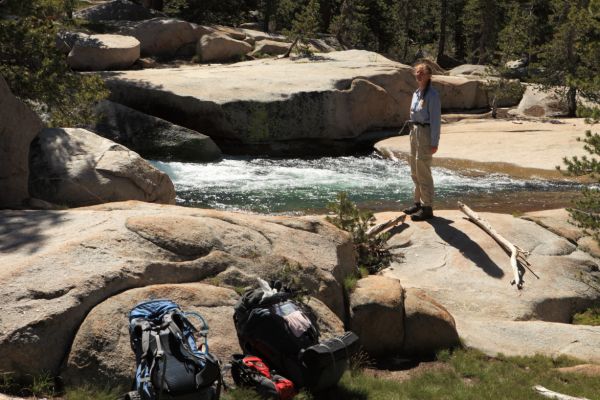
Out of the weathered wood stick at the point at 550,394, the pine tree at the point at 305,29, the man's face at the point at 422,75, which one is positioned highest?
the pine tree at the point at 305,29

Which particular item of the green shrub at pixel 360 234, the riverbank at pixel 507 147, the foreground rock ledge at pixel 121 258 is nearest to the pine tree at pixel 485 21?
the riverbank at pixel 507 147

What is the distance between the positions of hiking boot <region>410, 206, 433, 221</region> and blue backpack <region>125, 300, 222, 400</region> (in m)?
6.44

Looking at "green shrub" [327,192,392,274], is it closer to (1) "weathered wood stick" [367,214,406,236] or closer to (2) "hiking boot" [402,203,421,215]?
(1) "weathered wood stick" [367,214,406,236]

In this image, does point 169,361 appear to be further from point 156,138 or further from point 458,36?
point 458,36

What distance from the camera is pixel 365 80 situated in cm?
2320

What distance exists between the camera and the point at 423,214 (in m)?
10.9

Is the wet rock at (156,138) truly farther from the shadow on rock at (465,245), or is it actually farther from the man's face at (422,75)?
the man's face at (422,75)

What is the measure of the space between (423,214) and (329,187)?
6.47 m

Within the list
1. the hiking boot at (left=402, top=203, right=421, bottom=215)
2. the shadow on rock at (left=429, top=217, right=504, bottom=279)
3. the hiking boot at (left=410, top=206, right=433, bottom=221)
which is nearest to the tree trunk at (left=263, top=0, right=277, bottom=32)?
the hiking boot at (left=402, top=203, right=421, bottom=215)

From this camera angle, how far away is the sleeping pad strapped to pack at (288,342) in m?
5.32

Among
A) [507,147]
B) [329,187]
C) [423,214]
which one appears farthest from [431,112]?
[507,147]

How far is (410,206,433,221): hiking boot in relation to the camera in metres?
10.8

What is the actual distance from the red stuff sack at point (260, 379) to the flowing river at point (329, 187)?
9.03 m

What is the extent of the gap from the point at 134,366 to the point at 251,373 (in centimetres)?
85
